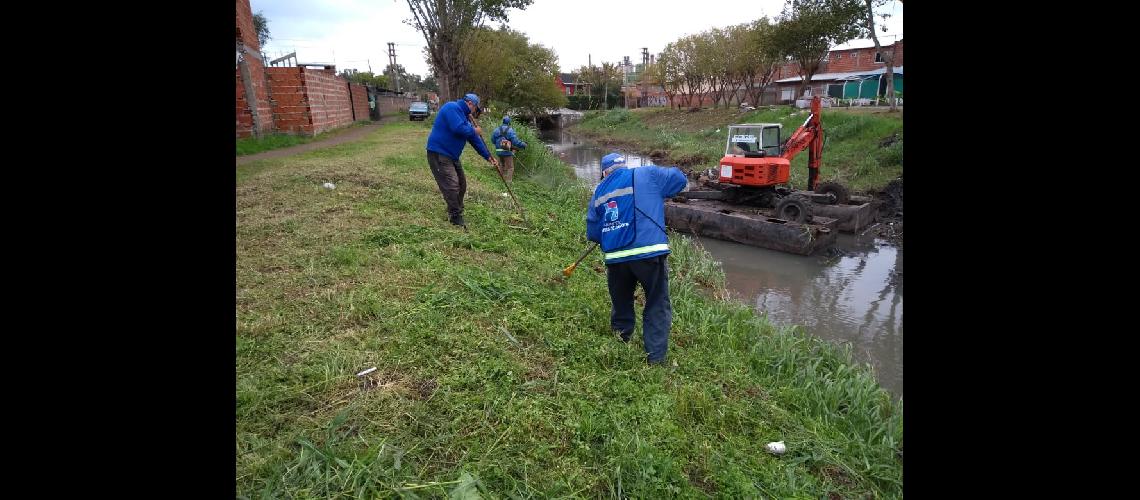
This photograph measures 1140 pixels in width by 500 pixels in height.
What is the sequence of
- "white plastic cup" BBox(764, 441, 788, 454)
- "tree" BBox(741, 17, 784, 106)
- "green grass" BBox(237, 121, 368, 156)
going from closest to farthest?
"white plastic cup" BBox(764, 441, 788, 454) < "green grass" BBox(237, 121, 368, 156) < "tree" BBox(741, 17, 784, 106)

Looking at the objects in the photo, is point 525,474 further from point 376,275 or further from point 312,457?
point 376,275

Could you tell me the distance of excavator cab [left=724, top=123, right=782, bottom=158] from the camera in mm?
10797

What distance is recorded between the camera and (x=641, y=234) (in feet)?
13.0

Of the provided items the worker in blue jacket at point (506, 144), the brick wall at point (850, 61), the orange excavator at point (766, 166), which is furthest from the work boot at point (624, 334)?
the brick wall at point (850, 61)

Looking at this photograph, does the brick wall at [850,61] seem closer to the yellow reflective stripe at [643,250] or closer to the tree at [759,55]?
the tree at [759,55]

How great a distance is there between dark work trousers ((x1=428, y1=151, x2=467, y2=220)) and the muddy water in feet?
13.3

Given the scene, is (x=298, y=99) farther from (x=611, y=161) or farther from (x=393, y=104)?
(x=393, y=104)

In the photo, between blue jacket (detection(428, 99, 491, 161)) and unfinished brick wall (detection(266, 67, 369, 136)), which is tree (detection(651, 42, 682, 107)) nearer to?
unfinished brick wall (detection(266, 67, 369, 136))

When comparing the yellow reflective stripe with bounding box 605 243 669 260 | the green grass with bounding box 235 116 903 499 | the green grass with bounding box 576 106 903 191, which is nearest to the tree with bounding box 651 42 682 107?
the green grass with bounding box 576 106 903 191

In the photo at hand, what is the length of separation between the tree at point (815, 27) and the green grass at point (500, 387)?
1908 centimetres

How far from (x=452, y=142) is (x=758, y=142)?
21.8 ft

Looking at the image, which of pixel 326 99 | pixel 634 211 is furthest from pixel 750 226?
pixel 326 99

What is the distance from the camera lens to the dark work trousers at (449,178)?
21.9 feet
